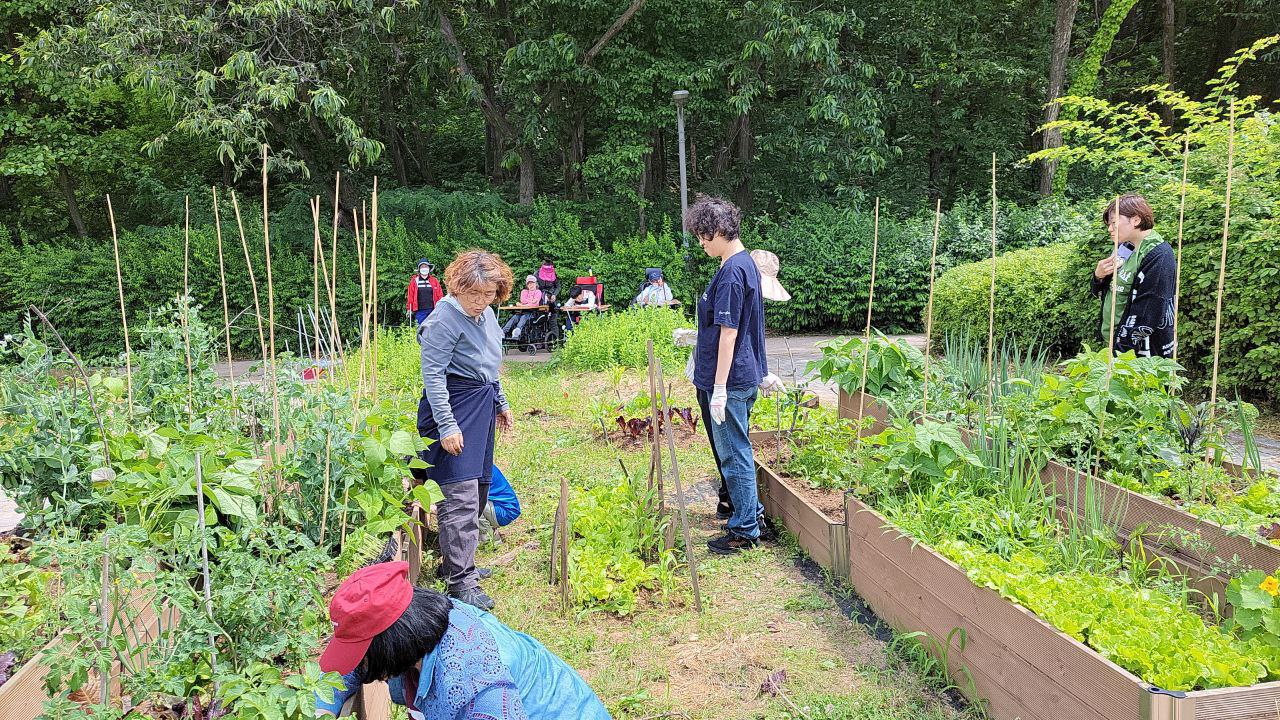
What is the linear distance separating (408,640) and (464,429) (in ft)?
5.96

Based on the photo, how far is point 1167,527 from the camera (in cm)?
285

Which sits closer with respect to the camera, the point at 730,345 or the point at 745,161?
the point at 730,345

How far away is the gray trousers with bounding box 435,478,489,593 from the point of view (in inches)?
141

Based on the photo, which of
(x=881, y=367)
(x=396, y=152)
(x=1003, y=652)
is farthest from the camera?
(x=396, y=152)

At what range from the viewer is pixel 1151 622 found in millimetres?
2225

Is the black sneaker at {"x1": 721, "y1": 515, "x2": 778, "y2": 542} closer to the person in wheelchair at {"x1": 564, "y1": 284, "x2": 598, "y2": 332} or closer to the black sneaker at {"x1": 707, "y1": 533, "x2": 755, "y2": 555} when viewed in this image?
the black sneaker at {"x1": 707, "y1": 533, "x2": 755, "y2": 555}

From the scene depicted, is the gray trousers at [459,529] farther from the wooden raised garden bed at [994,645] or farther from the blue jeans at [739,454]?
the wooden raised garden bed at [994,645]

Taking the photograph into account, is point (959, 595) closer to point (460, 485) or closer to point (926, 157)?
point (460, 485)

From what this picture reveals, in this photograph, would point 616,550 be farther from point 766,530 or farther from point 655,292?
point 655,292

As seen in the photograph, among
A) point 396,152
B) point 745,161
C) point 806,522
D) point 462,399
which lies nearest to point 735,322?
point 806,522

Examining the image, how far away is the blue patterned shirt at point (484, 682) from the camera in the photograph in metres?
1.81

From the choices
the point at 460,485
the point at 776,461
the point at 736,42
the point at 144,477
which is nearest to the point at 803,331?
the point at 736,42

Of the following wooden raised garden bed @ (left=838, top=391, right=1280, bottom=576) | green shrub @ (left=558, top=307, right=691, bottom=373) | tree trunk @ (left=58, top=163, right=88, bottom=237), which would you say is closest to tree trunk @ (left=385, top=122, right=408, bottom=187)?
tree trunk @ (left=58, top=163, right=88, bottom=237)

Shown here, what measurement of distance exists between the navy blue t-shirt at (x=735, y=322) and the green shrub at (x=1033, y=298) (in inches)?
168
